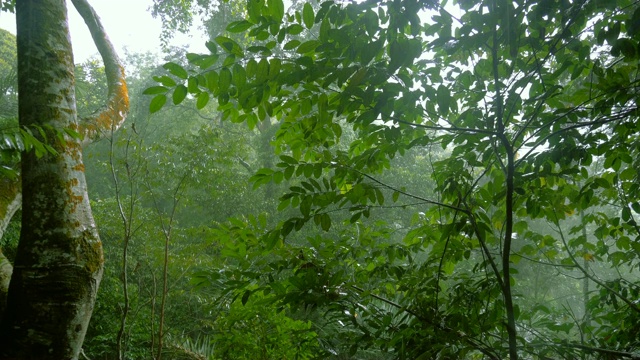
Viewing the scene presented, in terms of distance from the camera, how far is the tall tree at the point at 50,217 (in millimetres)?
1159

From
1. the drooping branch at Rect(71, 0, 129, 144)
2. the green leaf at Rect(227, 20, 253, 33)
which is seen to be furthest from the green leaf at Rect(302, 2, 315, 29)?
the drooping branch at Rect(71, 0, 129, 144)

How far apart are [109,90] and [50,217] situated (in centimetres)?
159

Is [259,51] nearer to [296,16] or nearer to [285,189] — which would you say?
[296,16]

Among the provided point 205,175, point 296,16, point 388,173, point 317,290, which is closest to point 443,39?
point 296,16

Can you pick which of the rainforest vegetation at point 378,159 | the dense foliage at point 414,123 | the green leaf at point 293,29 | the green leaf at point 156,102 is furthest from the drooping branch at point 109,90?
the green leaf at point 293,29

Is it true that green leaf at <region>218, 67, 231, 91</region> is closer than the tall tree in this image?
Yes

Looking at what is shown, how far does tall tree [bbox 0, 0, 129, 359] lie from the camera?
3.80 ft

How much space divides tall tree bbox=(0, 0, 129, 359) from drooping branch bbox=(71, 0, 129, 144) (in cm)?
61

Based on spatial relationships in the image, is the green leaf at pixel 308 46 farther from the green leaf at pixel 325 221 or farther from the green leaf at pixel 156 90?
the green leaf at pixel 325 221

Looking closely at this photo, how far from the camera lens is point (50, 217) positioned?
1.29 m

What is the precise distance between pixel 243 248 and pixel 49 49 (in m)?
1.01

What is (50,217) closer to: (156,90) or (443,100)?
(156,90)

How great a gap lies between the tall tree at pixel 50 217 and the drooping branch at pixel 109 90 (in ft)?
2.01

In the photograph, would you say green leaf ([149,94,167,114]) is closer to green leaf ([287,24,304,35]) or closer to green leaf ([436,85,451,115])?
green leaf ([287,24,304,35])
